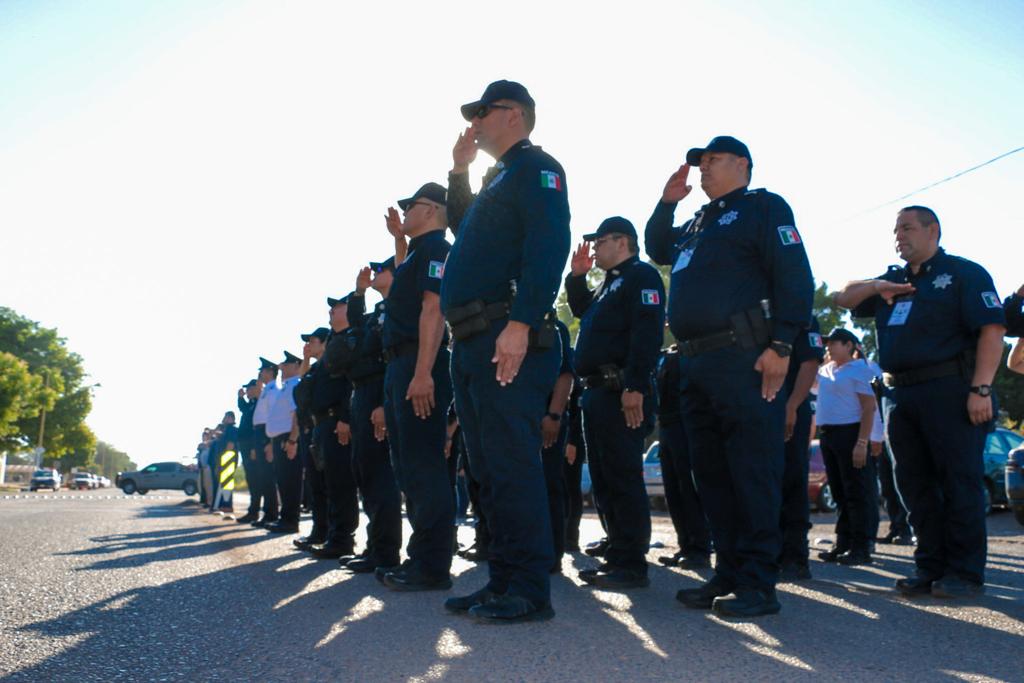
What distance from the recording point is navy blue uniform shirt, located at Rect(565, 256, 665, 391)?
5016 mm

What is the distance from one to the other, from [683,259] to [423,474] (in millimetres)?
1769

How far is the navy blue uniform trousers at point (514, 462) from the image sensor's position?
3.70 m

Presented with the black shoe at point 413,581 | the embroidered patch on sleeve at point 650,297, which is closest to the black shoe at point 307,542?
the black shoe at point 413,581

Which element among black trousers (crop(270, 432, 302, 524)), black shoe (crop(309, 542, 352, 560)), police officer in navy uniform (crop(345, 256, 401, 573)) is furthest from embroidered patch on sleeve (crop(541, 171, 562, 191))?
black trousers (crop(270, 432, 302, 524))

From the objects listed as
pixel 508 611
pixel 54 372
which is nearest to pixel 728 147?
pixel 508 611

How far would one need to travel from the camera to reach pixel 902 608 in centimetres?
405

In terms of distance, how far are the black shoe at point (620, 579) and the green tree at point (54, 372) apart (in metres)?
77.2

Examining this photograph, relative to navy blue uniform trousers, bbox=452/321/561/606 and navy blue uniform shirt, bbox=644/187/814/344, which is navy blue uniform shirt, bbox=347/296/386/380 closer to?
navy blue uniform trousers, bbox=452/321/561/606

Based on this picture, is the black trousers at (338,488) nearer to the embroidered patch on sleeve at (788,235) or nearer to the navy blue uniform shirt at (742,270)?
the navy blue uniform shirt at (742,270)

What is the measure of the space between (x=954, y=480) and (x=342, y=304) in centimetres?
464

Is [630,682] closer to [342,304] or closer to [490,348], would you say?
[490,348]

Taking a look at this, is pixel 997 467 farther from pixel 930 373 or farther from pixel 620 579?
pixel 620 579

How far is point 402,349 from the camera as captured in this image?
503 centimetres

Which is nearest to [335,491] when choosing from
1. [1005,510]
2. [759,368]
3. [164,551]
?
[164,551]
